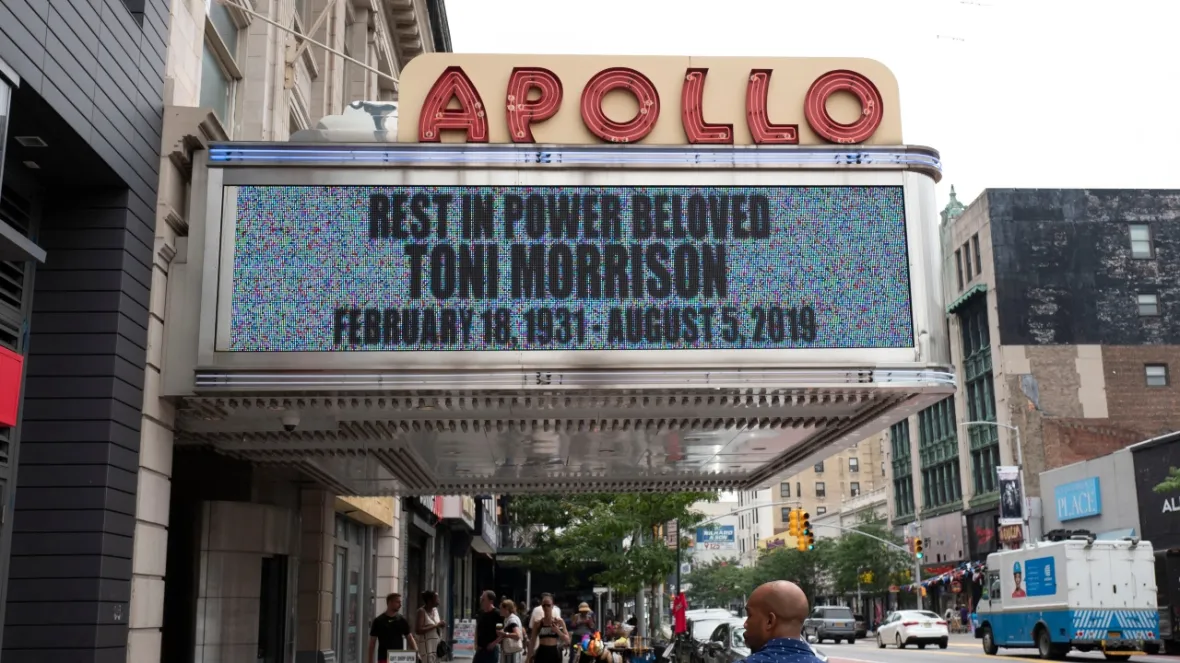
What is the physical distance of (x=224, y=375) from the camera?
9.77m

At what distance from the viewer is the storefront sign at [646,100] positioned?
10.6 meters

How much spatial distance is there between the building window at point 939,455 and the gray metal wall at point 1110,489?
1343 cm

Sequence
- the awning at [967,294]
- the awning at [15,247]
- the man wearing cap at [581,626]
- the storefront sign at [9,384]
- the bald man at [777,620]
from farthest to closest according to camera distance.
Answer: the awning at [967,294] → the man wearing cap at [581,626] → the storefront sign at [9,384] → the awning at [15,247] → the bald man at [777,620]

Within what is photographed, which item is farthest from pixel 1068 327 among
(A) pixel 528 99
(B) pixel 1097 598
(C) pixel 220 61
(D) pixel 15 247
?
(D) pixel 15 247

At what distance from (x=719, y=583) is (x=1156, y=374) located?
73682mm

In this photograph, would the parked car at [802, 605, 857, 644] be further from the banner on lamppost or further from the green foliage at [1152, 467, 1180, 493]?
the green foliage at [1152, 467, 1180, 493]

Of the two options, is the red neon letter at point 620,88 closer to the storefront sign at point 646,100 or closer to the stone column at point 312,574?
the storefront sign at point 646,100

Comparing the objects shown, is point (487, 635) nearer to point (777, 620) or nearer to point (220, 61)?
point (220, 61)

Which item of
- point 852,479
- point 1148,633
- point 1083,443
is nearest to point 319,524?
point 1148,633

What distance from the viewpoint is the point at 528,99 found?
10.7m

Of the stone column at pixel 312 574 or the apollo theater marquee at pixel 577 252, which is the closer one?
the apollo theater marquee at pixel 577 252

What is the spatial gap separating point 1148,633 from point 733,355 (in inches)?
890

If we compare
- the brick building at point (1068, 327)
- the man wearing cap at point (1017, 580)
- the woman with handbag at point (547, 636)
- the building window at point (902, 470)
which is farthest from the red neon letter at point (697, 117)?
the building window at point (902, 470)

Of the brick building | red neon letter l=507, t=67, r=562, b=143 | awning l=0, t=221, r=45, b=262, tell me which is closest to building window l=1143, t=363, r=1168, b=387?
the brick building
